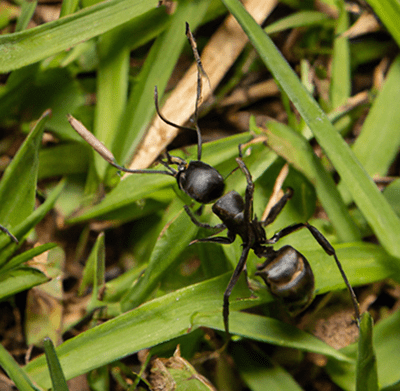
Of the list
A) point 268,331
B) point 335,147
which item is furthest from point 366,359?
point 335,147

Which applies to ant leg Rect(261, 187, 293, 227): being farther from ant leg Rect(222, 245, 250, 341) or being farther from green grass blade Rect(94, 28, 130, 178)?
green grass blade Rect(94, 28, 130, 178)

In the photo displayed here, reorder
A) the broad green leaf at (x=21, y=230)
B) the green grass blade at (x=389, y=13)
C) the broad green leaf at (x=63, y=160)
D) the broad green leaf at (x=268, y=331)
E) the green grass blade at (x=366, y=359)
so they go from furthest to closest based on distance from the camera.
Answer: the broad green leaf at (x=63, y=160), the green grass blade at (x=389, y=13), the broad green leaf at (x=21, y=230), the broad green leaf at (x=268, y=331), the green grass blade at (x=366, y=359)

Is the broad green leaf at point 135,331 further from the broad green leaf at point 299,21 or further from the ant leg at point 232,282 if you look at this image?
the broad green leaf at point 299,21

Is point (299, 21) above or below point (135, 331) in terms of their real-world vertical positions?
above

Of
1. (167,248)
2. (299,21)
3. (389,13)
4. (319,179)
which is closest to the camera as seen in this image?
(167,248)

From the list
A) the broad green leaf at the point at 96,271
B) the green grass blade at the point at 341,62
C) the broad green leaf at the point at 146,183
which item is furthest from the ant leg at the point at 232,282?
the green grass blade at the point at 341,62

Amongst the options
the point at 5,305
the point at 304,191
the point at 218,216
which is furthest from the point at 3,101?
the point at 304,191

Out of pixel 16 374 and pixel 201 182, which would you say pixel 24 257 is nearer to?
pixel 16 374
